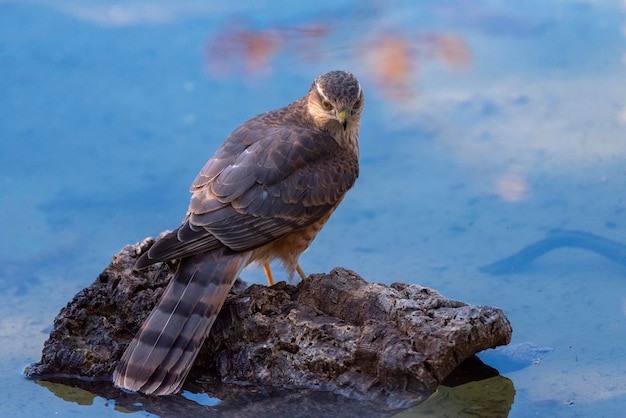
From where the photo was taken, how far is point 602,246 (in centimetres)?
686

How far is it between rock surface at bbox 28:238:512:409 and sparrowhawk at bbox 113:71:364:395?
→ 21 centimetres

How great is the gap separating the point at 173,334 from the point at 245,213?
0.75 metres

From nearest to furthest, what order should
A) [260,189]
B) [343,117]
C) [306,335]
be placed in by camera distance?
[306,335] < [260,189] < [343,117]

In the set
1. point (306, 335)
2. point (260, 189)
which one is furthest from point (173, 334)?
point (260, 189)

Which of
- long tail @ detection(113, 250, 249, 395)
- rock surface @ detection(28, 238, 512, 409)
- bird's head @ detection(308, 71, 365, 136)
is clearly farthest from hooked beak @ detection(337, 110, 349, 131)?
long tail @ detection(113, 250, 249, 395)

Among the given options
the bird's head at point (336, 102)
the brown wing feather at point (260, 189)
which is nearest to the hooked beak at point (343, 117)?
the bird's head at point (336, 102)

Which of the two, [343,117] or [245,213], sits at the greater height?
[343,117]

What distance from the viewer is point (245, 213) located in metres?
5.81

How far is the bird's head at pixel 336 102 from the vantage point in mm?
6312

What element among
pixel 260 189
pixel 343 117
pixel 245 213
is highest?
pixel 343 117

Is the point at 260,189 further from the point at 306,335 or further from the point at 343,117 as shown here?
the point at 306,335

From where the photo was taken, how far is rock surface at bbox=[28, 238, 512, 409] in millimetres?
5297

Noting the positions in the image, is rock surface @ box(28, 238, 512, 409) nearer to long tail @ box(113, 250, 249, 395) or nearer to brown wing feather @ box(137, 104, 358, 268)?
long tail @ box(113, 250, 249, 395)

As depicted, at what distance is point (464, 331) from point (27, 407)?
2.12 metres
